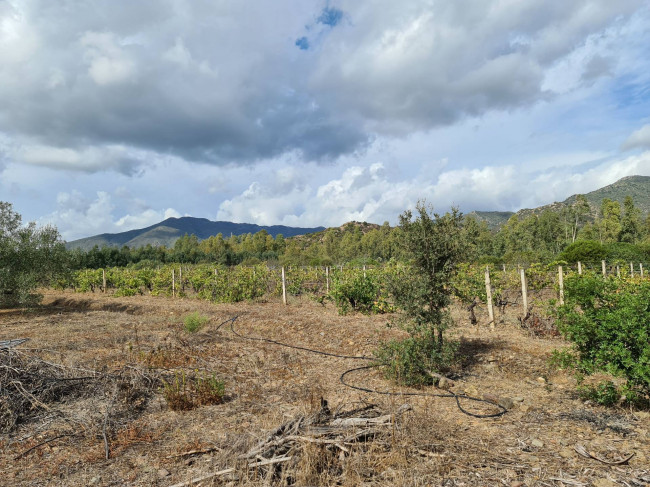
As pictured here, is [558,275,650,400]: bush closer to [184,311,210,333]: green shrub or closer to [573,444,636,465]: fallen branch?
[573,444,636,465]: fallen branch

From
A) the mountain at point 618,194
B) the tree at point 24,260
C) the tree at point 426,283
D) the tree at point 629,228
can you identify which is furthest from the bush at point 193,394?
the mountain at point 618,194

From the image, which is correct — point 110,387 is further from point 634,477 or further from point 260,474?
point 634,477

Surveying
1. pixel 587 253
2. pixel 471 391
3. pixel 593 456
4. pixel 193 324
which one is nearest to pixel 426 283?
pixel 471 391

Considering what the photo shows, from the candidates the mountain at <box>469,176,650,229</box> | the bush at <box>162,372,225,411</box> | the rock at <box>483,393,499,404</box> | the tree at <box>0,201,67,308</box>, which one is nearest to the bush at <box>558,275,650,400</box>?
the rock at <box>483,393,499,404</box>

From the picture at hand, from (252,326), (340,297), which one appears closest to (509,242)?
(340,297)

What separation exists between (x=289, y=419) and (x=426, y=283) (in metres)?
3.41

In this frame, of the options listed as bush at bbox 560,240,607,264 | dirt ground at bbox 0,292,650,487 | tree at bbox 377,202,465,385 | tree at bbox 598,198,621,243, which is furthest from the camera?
tree at bbox 598,198,621,243

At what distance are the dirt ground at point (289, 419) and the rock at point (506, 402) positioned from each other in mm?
27

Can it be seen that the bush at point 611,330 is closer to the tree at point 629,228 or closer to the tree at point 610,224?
the tree at point 610,224

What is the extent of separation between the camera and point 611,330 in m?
Result: 4.67

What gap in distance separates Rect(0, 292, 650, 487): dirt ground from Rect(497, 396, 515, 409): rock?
27 millimetres

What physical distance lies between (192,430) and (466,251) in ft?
15.9

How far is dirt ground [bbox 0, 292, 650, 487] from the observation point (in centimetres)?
341

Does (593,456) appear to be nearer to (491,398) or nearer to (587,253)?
(491,398)
